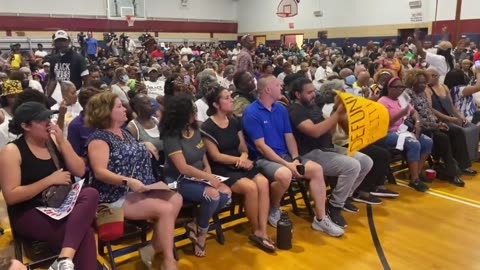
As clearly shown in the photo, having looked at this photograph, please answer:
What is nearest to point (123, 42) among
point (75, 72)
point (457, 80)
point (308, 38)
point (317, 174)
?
point (308, 38)

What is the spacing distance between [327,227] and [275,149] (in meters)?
0.78

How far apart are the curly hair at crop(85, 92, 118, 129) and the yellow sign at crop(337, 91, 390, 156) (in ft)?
5.91

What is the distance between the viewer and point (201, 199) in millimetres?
3037

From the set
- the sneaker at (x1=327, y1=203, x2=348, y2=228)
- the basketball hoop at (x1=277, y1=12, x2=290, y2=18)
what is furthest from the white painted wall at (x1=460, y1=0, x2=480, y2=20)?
the sneaker at (x1=327, y1=203, x2=348, y2=228)

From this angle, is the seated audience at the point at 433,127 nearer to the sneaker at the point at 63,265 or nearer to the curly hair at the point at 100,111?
the curly hair at the point at 100,111

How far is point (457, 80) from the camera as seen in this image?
5.68 metres

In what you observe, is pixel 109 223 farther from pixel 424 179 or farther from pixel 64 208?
pixel 424 179

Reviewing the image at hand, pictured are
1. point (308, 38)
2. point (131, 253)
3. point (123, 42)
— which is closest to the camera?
point (131, 253)

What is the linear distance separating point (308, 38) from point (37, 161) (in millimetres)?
20672

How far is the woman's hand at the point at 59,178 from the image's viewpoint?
249cm

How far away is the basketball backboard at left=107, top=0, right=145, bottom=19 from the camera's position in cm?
2225

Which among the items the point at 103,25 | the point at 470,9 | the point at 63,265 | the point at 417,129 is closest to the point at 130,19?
the point at 103,25

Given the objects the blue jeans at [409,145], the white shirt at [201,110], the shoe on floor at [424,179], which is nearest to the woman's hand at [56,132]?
the white shirt at [201,110]

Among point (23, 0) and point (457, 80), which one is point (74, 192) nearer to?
point (457, 80)
